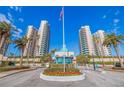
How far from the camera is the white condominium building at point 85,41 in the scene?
112188mm

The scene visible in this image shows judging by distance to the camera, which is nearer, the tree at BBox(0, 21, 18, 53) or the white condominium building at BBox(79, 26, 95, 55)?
the tree at BBox(0, 21, 18, 53)

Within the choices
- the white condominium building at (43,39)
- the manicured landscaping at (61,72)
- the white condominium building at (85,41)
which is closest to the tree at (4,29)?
the manicured landscaping at (61,72)

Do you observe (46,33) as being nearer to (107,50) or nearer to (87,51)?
(87,51)

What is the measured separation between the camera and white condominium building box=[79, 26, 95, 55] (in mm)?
112188

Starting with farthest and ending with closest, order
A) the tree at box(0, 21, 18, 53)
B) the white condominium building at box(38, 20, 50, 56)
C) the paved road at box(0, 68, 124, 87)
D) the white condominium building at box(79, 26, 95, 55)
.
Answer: the white condominium building at box(79, 26, 95, 55) → the white condominium building at box(38, 20, 50, 56) → the tree at box(0, 21, 18, 53) → the paved road at box(0, 68, 124, 87)

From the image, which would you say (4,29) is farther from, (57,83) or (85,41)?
(85,41)

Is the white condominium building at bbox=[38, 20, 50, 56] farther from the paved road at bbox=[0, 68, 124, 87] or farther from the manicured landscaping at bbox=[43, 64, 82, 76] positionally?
the paved road at bbox=[0, 68, 124, 87]

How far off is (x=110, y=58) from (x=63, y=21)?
64.0 meters

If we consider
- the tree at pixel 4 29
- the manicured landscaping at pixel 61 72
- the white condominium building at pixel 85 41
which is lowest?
the manicured landscaping at pixel 61 72

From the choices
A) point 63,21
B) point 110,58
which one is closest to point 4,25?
point 63,21

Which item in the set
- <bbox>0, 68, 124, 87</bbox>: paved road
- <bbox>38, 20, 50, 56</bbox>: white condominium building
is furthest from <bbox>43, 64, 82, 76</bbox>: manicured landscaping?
<bbox>38, 20, 50, 56</bbox>: white condominium building

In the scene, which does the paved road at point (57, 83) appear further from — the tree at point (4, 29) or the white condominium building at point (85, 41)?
the white condominium building at point (85, 41)

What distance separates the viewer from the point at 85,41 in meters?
115

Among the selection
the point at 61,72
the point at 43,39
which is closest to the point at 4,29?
the point at 61,72
